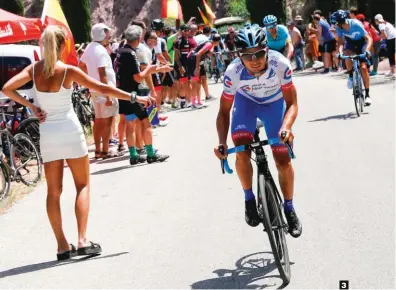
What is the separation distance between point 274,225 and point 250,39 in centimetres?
141

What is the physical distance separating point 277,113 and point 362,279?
5.21 ft

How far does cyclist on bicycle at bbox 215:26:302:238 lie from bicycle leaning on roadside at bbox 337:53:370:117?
8806mm

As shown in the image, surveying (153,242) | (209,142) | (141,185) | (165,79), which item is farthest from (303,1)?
(153,242)

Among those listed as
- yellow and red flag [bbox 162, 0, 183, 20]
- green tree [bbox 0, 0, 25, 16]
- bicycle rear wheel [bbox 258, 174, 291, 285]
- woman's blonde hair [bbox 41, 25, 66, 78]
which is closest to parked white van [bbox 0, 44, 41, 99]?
woman's blonde hair [bbox 41, 25, 66, 78]

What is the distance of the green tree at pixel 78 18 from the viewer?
124 feet

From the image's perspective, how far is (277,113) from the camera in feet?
23.6

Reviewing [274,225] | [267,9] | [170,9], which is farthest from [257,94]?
[267,9]

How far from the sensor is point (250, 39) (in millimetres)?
6711

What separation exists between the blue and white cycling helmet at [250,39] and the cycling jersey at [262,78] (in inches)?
9.9

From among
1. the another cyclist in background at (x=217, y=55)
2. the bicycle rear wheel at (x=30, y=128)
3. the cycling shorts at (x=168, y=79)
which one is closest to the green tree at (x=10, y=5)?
the another cyclist in background at (x=217, y=55)

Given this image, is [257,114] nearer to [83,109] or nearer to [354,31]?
[354,31]

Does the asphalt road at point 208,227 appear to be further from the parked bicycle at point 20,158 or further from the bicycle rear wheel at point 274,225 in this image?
the parked bicycle at point 20,158

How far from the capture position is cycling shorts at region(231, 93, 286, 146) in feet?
23.4

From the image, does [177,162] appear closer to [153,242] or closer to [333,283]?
[153,242]
